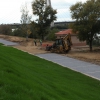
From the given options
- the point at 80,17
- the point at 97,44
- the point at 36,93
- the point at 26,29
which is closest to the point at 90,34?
the point at 80,17

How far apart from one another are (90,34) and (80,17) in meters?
3.32

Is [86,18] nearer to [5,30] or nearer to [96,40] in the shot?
[96,40]

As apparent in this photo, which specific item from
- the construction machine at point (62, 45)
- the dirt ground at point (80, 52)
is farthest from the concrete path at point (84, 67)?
the construction machine at point (62, 45)

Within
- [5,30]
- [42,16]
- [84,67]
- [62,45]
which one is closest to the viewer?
[84,67]

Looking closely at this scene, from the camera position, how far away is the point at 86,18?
142 feet

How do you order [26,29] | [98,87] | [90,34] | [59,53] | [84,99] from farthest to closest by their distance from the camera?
1. [26,29]
2. [90,34]
3. [59,53]
4. [98,87]
5. [84,99]

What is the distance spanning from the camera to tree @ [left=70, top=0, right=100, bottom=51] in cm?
4247

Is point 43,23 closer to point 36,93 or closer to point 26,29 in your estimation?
point 26,29

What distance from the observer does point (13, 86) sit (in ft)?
24.1

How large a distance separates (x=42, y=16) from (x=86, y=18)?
17.9m

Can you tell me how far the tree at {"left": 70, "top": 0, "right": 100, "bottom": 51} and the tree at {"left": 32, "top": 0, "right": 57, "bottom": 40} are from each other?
15.6 meters

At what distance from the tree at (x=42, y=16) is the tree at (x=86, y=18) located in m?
15.6

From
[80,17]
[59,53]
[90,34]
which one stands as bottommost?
[59,53]

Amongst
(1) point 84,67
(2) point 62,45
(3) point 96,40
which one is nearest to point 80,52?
(2) point 62,45
